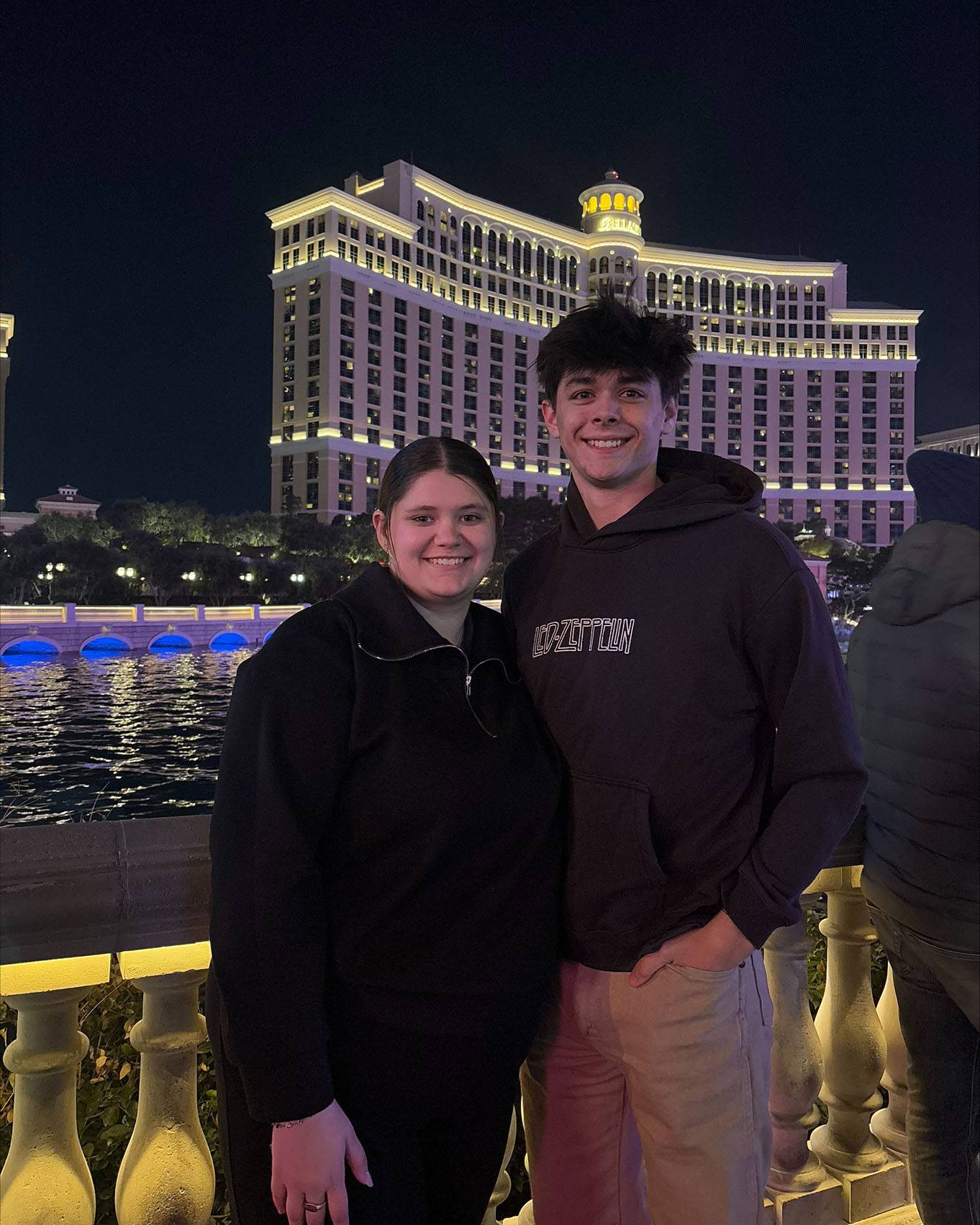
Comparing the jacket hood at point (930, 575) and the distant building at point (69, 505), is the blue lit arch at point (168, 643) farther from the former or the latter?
the jacket hood at point (930, 575)

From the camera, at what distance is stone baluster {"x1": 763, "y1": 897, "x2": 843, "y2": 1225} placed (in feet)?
7.55

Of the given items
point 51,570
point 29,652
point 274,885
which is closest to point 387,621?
point 274,885

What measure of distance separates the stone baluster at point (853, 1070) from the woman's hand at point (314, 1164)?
1.42 metres

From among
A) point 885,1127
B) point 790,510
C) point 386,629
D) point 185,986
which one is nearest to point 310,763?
point 386,629

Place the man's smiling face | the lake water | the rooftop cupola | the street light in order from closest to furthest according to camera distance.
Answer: the man's smiling face, the lake water, the street light, the rooftop cupola

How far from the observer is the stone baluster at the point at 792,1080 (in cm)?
230

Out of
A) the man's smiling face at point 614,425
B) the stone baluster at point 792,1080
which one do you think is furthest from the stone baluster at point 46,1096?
the stone baluster at point 792,1080

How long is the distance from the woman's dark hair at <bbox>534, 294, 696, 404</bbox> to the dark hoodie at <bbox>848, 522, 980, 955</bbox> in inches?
26.7

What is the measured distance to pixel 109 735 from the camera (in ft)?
110

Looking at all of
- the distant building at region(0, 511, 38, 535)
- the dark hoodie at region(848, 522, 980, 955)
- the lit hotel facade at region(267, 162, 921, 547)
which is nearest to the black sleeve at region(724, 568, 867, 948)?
the dark hoodie at region(848, 522, 980, 955)

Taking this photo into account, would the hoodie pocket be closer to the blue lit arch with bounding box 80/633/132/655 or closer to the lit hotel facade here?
the blue lit arch with bounding box 80/633/132/655

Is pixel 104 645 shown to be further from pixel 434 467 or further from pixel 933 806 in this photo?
pixel 933 806

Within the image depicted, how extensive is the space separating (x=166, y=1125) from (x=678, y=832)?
118cm

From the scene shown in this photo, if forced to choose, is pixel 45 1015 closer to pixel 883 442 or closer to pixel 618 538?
pixel 618 538
